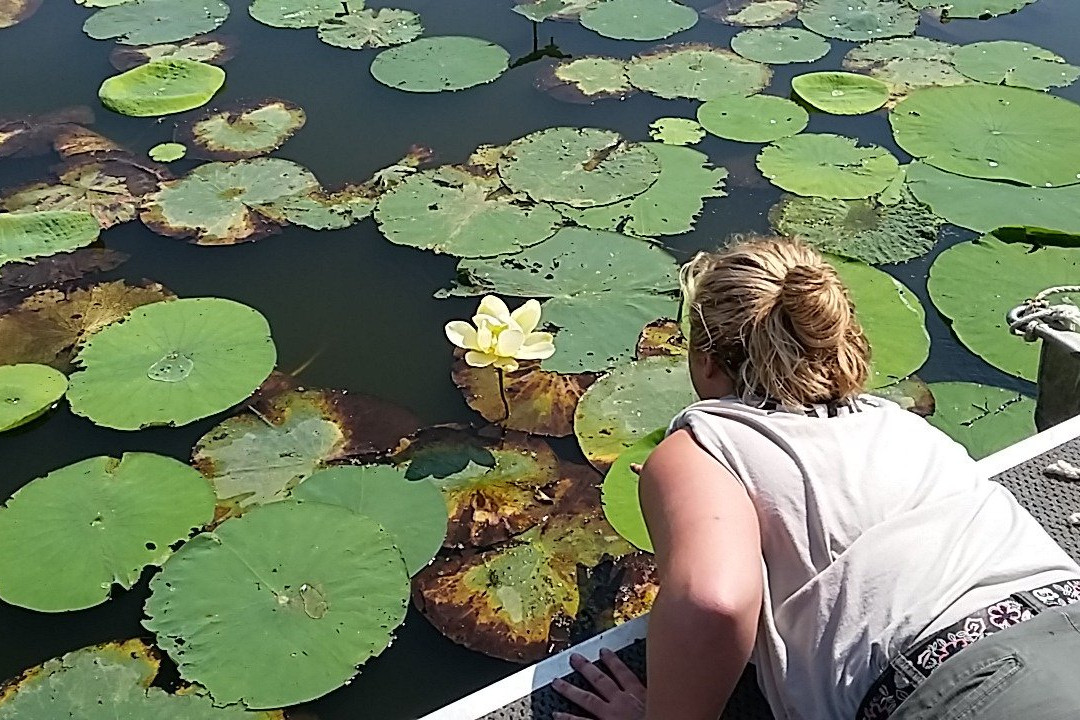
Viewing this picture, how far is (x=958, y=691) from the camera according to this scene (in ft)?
3.12

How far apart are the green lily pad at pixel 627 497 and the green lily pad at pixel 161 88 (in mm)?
2380

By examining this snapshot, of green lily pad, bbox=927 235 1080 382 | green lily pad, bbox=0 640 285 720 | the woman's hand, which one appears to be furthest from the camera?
green lily pad, bbox=927 235 1080 382

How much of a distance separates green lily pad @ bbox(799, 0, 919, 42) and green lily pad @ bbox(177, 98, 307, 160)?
224 centimetres

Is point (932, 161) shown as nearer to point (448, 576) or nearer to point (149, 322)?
point (448, 576)

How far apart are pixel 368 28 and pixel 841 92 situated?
6.56 ft

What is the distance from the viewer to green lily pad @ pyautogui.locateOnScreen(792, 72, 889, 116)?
3393 millimetres

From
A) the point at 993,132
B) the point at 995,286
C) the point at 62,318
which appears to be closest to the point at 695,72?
the point at 993,132

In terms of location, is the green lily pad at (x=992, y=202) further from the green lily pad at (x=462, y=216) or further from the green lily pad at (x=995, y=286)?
the green lily pad at (x=462, y=216)

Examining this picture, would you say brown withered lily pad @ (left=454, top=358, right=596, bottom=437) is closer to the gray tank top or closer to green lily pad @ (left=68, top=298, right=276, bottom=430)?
green lily pad @ (left=68, top=298, right=276, bottom=430)

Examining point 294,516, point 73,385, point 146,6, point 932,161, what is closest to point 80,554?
point 294,516

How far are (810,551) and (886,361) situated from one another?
1414mm

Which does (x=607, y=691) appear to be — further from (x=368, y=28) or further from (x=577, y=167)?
(x=368, y=28)

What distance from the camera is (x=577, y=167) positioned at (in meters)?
3.08

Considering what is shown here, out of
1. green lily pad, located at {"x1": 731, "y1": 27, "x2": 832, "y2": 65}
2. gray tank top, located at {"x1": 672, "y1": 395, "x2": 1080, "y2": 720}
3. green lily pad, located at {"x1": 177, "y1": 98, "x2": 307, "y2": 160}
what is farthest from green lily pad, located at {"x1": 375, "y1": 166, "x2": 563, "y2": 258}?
gray tank top, located at {"x1": 672, "y1": 395, "x2": 1080, "y2": 720}
